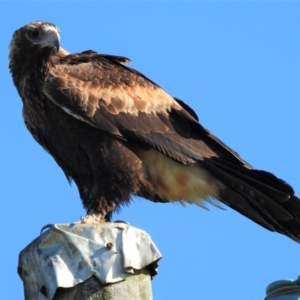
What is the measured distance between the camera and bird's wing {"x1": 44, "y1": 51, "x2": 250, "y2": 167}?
6836 millimetres

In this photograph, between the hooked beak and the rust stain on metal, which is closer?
the rust stain on metal

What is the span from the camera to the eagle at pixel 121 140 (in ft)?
22.2

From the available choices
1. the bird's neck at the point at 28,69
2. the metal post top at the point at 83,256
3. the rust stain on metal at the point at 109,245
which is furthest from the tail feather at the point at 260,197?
the rust stain on metal at the point at 109,245

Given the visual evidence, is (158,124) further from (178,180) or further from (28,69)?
(28,69)

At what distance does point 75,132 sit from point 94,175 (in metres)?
0.38

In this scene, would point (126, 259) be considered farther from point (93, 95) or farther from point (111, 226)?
point (93, 95)

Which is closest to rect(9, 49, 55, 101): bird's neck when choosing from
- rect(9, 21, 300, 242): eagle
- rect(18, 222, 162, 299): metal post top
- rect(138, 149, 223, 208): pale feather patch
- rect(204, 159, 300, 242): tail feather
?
rect(9, 21, 300, 242): eagle

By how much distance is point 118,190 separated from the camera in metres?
6.71

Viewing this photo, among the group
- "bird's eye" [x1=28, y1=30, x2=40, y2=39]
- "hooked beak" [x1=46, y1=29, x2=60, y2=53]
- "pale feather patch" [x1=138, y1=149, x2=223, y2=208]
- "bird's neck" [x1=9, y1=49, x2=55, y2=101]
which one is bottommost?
"pale feather patch" [x1=138, y1=149, x2=223, y2=208]

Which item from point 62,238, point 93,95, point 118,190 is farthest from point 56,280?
point 93,95

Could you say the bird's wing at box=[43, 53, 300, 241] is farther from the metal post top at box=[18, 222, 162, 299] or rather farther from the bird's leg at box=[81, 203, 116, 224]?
the metal post top at box=[18, 222, 162, 299]

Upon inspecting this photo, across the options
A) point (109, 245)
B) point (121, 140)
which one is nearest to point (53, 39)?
point (121, 140)

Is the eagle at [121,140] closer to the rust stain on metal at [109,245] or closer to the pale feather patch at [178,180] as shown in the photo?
the pale feather patch at [178,180]

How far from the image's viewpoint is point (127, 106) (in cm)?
721
